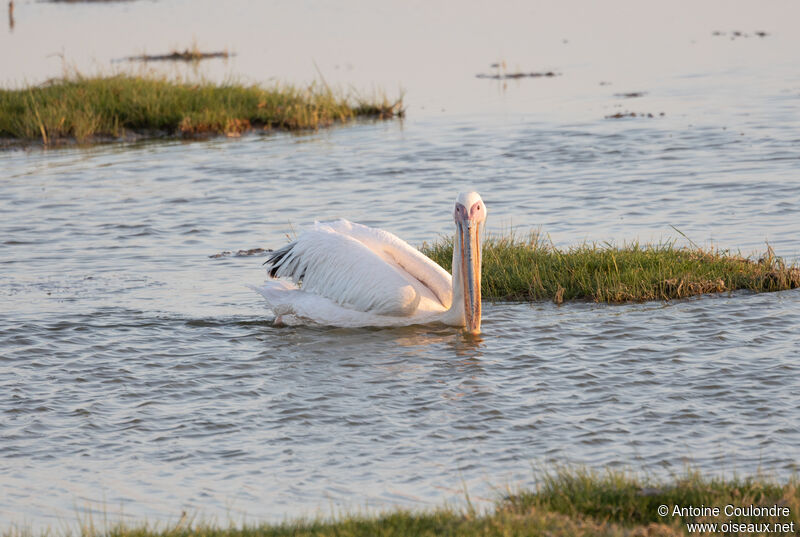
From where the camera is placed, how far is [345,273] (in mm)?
8305

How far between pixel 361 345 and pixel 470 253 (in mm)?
1019

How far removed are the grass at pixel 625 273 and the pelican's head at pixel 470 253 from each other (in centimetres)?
100

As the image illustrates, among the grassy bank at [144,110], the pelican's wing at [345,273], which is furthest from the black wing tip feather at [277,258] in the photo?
the grassy bank at [144,110]

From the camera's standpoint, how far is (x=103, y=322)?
342 inches

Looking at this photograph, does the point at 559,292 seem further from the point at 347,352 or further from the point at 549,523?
the point at 549,523

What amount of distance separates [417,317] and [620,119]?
32.5 ft

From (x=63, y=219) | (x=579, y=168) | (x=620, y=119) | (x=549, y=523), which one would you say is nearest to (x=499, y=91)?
(x=620, y=119)

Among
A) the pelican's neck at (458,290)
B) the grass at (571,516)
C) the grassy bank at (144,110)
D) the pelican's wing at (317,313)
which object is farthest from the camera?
the grassy bank at (144,110)

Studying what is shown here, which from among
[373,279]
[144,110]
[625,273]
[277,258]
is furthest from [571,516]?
[144,110]

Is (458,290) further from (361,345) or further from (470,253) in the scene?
(361,345)

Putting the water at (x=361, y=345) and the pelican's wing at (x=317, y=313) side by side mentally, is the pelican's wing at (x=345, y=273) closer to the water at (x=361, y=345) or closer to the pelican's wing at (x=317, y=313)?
the pelican's wing at (x=317, y=313)

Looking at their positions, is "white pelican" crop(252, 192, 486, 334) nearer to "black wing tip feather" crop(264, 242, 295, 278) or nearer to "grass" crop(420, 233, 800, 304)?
"black wing tip feather" crop(264, 242, 295, 278)

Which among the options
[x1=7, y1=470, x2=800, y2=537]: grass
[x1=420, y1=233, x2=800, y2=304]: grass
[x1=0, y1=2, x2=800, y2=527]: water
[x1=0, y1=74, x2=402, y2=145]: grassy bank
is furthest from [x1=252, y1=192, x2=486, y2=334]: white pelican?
[x1=0, y1=74, x2=402, y2=145]: grassy bank

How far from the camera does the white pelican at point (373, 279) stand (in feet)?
25.8
